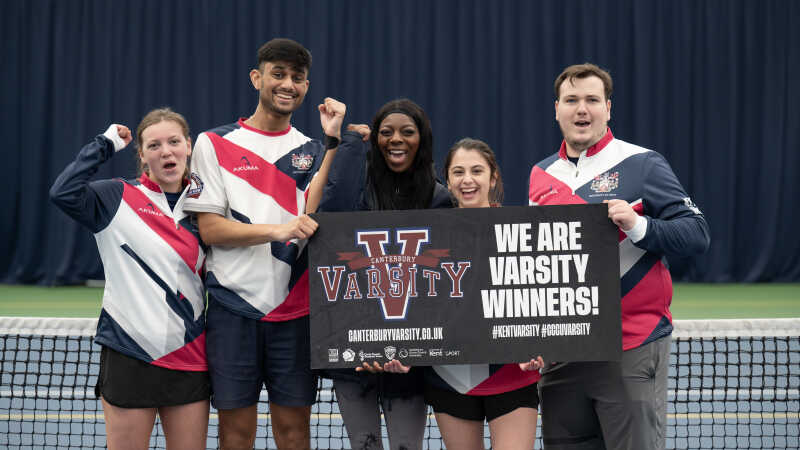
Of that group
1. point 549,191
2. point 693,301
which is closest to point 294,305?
point 549,191

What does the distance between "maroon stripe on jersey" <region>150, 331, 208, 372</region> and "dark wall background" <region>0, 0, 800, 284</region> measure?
1114cm

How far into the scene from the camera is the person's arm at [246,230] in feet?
10.0

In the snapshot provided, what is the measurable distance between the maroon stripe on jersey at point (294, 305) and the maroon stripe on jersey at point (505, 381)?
832 mm

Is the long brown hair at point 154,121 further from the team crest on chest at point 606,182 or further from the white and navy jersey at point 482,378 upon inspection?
the team crest on chest at point 606,182

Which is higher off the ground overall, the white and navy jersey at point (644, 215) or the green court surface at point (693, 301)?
the white and navy jersey at point (644, 215)

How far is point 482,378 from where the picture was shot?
310 centimetres

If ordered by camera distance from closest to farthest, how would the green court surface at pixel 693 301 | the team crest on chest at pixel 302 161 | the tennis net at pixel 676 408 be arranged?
the team crest on chest at pixel 302 161 → the tennis net at pixel 676 408 → the green court surface at pixel 693 301

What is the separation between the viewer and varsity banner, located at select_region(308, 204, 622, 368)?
3.01 metres

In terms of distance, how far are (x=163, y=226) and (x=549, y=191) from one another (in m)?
Result: 1.69

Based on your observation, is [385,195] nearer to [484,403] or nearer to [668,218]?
[484,403]

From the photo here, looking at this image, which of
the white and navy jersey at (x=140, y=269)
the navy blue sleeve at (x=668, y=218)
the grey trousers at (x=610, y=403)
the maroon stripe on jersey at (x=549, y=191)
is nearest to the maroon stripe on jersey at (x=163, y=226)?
the white and navy jersey at (x=140, y=269)

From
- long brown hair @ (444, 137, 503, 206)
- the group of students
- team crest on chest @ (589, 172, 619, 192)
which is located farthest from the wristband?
team crest on chest @ (589, 172, 619, 192)

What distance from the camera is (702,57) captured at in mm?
13930

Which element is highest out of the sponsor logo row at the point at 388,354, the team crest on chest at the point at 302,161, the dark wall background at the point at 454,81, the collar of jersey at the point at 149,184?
the dark wall background at the point at 454,81
